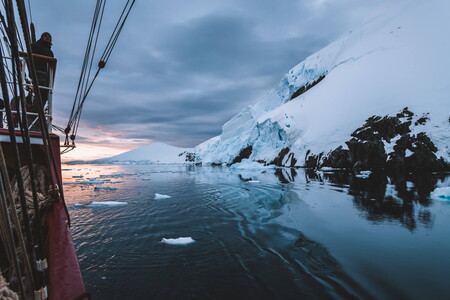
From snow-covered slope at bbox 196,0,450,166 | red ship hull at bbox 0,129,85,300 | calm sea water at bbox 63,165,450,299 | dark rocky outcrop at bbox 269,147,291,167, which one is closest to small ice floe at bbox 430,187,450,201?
calm sea water at bbox 63,165,450,299

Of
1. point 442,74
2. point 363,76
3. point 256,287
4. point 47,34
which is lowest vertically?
point 256,287

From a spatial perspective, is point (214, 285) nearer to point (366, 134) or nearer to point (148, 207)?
point (148, 207)

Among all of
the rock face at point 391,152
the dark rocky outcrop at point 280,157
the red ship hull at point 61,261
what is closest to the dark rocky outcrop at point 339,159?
the rock face at point 391,152

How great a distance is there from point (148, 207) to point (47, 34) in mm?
7532

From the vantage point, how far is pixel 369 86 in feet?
152

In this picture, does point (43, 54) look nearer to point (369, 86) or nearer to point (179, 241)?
point (179, 241)

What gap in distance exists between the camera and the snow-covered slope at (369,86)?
117 feet

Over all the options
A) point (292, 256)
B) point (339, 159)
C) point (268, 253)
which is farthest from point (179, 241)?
point (339, 159)

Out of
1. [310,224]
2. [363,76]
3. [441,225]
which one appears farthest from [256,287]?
[363,76]

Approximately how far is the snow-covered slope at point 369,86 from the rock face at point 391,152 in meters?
0.89

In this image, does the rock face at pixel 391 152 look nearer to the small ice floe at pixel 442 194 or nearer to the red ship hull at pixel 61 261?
the small ice floe at pixel 442 194

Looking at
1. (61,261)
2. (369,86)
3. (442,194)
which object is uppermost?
(369,86)

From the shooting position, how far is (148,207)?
10766 millimetres

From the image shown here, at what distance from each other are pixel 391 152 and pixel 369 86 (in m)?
21.4
